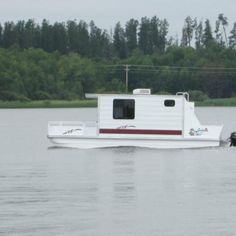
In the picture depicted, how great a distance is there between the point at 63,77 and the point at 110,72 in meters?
11.8

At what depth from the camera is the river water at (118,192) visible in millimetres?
32688

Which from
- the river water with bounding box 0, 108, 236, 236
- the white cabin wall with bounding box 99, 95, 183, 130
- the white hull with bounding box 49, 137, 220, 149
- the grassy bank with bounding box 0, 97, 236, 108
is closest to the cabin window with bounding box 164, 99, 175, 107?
the white cabin wall with bounding box 99, 95, 183, 130

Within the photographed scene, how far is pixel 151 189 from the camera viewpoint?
137 feet

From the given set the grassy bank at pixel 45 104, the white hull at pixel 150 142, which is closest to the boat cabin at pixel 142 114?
the white hull at pixel 150 142

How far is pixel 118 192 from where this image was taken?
40.8m

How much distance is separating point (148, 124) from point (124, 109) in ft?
4.40

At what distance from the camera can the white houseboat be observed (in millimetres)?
56406

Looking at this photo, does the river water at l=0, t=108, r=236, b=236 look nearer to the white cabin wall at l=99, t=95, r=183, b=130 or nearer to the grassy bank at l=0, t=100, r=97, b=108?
the white cabin wall at l=99, t=95, r=183, b=130

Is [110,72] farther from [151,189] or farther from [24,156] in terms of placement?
[151,189]

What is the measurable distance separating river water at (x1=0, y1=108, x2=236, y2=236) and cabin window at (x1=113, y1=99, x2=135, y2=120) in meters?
1.67

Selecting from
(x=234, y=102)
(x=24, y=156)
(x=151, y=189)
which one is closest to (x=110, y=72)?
(x=234, y=102)

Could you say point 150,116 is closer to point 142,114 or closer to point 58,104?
point 142,114

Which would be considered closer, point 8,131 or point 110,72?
point 8,131

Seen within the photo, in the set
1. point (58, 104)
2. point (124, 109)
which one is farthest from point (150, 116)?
point (58, 104)
